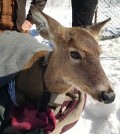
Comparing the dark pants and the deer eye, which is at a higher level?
the deer eye

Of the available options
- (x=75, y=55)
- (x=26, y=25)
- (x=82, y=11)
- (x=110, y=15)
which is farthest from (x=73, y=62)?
(x=110, y=15)

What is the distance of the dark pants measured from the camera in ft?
15.2

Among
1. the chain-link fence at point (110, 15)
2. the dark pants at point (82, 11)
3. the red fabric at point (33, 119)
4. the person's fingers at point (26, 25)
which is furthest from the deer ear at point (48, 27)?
the chain-link fence at point (110, 15)

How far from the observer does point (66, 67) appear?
2725 millimetres

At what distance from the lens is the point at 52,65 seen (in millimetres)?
2793

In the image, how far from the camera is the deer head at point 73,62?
2.58 m

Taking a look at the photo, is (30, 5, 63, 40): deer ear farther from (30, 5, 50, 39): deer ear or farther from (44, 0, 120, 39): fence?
(44, 0, 120, 39): fence

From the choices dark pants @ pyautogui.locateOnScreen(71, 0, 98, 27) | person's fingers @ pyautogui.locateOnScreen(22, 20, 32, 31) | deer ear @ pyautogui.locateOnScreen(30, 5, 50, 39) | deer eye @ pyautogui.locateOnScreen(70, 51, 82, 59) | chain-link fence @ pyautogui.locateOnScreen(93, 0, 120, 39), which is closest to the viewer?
deer eye @ pyautogui.locateOnScreen(70, 51, 82, 59)

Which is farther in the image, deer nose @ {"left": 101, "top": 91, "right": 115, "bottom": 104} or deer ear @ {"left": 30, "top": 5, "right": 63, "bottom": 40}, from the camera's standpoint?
deer ear @ {"left": 30, "top": 5, "right": 63, "bottom": 40}

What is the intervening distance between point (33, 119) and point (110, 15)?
6741mm

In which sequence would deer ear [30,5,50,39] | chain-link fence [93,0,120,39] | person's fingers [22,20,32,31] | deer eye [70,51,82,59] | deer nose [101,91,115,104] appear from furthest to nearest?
chain-link fence [93,0,120,39], person's fingers [22,20,32,31], deer ear [30,5,50,39], deer eye [70,51,82,59], deer nose [101,91,115,104]

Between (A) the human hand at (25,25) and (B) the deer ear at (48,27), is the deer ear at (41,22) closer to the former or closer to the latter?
(B) the deer ear at (48,27)

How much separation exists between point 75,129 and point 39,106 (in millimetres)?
1129

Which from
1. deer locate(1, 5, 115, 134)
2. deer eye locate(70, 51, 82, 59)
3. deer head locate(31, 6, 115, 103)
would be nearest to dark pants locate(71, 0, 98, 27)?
deer locate(1, 5, 115, 134)
